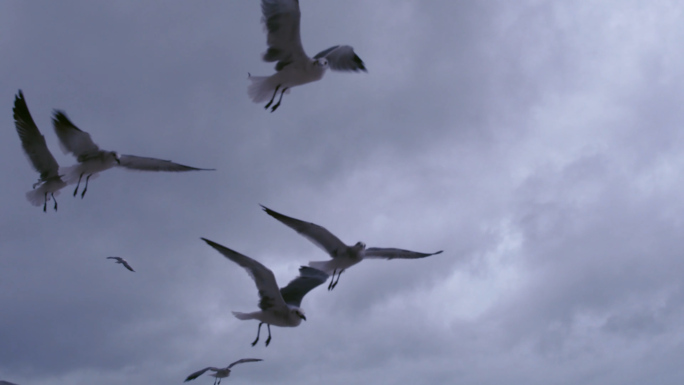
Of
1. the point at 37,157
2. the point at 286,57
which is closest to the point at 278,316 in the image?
the point at 286,57

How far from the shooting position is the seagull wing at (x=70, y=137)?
13617mm

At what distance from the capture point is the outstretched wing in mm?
13216

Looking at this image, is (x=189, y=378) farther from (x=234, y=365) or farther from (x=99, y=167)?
(x=99, y=167)

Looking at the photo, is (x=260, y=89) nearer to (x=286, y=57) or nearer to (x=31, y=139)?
(x=286, y=57)

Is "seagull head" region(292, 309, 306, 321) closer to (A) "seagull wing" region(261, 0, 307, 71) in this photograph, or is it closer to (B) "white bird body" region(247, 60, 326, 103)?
(B) "white bird body" region(247, 60, 326, 103)

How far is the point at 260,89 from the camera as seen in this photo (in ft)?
44.0

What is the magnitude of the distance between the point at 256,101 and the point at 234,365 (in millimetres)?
9334

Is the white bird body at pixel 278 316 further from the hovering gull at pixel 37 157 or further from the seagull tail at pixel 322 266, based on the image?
the hovering gull at pixel 37 157

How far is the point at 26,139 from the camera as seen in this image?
16.1m

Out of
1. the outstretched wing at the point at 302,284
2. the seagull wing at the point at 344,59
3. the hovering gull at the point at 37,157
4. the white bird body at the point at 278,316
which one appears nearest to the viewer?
the white bird body at the point at 278,316

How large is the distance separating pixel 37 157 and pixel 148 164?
3.06m

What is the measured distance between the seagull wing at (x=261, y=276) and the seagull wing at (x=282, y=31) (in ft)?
12.9

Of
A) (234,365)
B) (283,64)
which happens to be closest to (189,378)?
(234,365)

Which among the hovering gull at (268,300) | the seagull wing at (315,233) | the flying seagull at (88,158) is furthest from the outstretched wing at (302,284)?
the flying seagull at (88,158)
